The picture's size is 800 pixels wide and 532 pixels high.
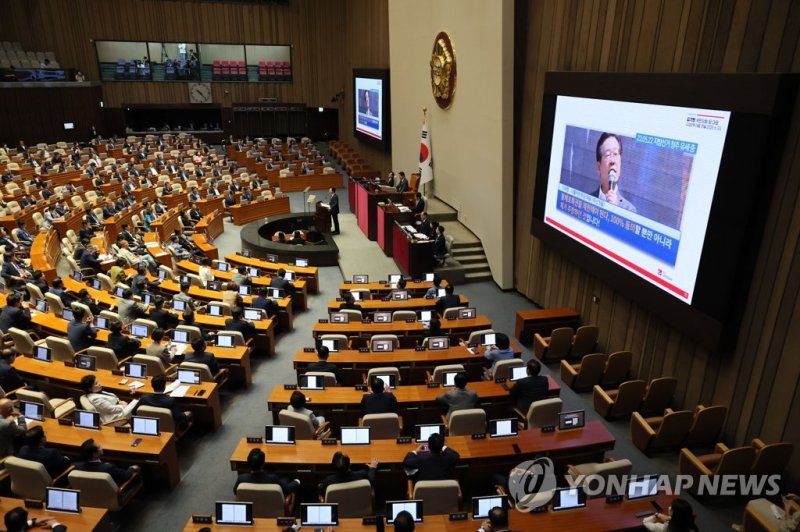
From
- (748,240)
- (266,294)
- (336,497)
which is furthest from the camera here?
(266,294)

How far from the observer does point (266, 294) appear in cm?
995

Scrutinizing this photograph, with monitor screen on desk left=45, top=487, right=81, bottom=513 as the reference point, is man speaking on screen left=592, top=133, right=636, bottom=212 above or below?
above

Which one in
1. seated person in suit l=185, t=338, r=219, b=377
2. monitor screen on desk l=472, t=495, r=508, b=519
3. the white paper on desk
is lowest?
the white paper on desk

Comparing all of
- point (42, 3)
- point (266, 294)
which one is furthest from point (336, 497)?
point (42, 3)

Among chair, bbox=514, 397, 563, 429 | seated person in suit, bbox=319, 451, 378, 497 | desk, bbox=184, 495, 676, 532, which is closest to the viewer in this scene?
desk, bbox=184, 495, 676, 532

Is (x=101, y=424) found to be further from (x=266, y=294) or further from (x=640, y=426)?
(x=640, y=426)

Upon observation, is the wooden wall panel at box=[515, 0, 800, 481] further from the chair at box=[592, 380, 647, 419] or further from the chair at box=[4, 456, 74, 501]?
the chair at box=[4, 456, 74, 501]

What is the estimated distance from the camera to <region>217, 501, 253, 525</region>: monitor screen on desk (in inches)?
175

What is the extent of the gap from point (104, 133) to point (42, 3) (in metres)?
6.28

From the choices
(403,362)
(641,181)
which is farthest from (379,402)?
(641,181)

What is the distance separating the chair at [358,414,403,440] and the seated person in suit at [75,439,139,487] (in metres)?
2.35

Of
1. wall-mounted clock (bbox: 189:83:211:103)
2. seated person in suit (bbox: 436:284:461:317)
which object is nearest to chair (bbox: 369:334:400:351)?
seated person in suit (bbox: 436:284:461:317)

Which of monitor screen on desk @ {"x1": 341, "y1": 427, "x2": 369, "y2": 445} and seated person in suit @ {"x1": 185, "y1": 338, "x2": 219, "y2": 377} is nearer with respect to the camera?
monitor screen on desk @ {"x1": 341, "y1": 427, "x2": 369, "y2": 445}

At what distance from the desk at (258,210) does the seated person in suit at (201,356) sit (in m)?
10.4
